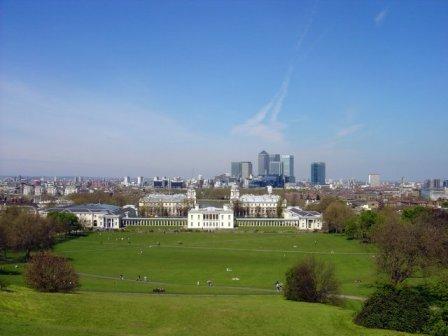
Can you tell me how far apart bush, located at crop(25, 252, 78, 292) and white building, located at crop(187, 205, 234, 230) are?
253 ft

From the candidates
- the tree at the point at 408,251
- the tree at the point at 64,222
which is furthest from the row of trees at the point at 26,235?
the tree at the point at 408,251

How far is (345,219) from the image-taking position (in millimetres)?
88875

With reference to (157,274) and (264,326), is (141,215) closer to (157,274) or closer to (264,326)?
(157,274)

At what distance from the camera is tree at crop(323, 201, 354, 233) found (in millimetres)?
89850

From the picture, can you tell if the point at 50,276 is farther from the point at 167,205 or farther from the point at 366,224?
the point at 167,205

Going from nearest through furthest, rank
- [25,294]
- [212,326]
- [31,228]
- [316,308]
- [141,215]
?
[212,326], [25,294], [316,308], [31,228], [141,215]

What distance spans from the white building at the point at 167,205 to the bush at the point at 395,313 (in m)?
105

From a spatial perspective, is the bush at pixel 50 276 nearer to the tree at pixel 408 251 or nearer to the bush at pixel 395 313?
the bush at pixel 395 313

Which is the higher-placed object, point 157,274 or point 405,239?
point 405,239

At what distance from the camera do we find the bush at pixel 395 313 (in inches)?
987

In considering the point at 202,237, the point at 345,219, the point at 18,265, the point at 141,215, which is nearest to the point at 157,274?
the point at 18,265

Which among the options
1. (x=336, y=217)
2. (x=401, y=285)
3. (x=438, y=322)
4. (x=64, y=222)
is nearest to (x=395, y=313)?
(x=438, y=322)

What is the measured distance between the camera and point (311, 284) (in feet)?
103

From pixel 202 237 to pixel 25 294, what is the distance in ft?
193
